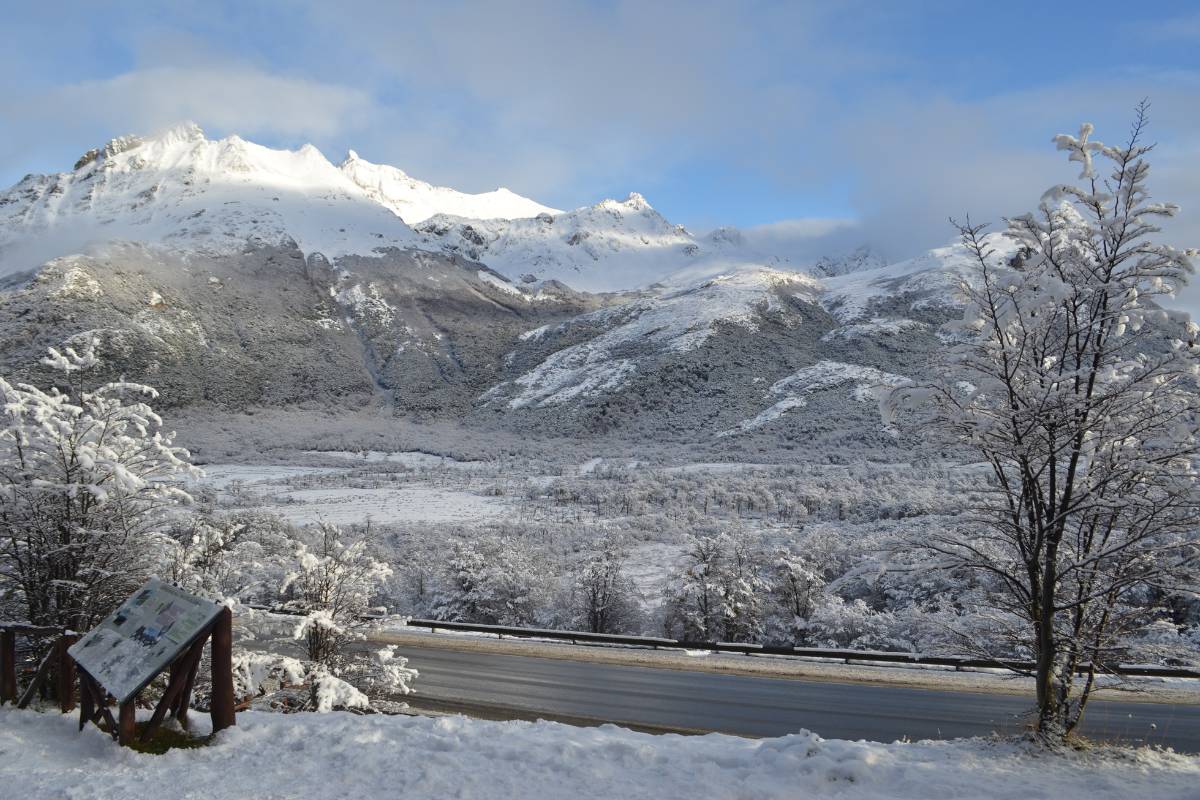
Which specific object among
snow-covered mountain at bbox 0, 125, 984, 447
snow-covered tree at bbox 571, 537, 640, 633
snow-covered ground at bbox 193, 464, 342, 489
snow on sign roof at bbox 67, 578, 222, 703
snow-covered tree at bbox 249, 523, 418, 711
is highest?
snow-covered mountain at bbox 0, 125, 984, 447

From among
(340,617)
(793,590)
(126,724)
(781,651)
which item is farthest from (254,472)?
(126,724)

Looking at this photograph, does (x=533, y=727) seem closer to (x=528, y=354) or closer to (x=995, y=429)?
(x=995, y=429)

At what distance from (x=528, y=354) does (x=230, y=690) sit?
6640 inches

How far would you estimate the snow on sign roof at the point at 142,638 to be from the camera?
7254 mm

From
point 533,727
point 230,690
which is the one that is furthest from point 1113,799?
point 230,690

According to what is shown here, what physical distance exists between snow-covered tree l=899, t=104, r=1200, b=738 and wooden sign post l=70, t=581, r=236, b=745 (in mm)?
7699

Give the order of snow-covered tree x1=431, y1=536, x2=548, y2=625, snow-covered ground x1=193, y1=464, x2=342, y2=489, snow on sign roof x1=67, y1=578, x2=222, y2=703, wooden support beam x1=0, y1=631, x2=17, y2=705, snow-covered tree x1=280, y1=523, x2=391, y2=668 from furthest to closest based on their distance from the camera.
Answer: snow-covered ground x1=193, y1=464, x2=342, y2=489, snow-covered tree x1=431, y1=536, x2=548, y2=625, snow-covered tree x1=280, y1=523, x2=391, y2=668, wooden support beam x1=0, y1=631, x2=17, y2=705, snow on sign roof x1=67, y1=578, x2=222, y2=703

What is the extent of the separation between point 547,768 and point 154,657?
4.03m

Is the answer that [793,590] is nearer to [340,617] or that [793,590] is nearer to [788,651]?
[788,651]

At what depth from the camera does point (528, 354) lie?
6914 inches

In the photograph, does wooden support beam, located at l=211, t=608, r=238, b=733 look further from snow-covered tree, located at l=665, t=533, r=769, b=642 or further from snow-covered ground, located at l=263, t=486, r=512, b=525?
snow-covered ground, located at l=263, t=486, r=512, b=525

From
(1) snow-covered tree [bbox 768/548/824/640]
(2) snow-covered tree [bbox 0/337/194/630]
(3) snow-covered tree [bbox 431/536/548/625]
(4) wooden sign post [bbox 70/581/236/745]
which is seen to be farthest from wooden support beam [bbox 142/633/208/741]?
(3) snow-covered tree [bbox 431/536/548/625]

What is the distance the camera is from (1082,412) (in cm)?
770

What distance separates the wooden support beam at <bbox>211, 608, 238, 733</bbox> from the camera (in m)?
7.71
